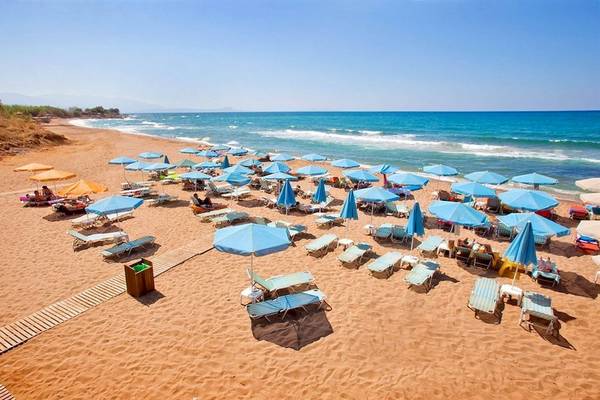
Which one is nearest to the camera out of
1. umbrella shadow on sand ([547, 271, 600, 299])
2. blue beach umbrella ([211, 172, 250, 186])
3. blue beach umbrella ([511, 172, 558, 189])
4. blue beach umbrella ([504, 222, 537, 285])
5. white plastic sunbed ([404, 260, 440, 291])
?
blue beach umbrella ([504, 222, 537, 285])

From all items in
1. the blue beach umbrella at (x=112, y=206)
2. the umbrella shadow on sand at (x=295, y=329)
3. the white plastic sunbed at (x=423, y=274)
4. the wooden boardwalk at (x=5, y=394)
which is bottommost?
the wooden boardwalk at (x=5, y=394)

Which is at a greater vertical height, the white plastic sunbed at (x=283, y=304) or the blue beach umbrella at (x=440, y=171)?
the blue beach umbrella at (x=440, y=171)

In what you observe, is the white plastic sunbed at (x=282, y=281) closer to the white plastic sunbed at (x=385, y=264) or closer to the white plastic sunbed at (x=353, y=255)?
the white plastic sunbed at (x=353, y=255)

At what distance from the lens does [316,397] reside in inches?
196

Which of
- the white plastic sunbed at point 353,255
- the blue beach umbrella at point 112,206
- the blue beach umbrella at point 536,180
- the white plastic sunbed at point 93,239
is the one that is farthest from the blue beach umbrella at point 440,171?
the white plastic sunbed at point 93,239

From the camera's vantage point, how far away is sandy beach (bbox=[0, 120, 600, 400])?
5184mm

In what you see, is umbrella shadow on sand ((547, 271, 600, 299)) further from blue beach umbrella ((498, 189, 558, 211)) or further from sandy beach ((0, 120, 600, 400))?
blue beach umbrella ((498, 189, 558, 211))

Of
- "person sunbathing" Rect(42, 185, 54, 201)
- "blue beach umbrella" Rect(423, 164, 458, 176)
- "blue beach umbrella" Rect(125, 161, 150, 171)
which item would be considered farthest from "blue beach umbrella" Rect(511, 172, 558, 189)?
"person sunbathing" Rect(42, 185, 54, 201)

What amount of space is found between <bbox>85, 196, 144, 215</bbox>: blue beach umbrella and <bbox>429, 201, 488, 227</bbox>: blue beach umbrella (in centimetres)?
930

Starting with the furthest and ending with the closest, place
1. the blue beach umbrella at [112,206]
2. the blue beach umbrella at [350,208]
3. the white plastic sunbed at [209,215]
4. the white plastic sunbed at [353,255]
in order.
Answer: the white plastic sunbed at [209,215], the blue beach umbrella at [350,208], the blue beach umbrella at [112,206], the white plastic sunbed at [353,255]

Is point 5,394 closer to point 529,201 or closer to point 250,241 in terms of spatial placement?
point 250,241

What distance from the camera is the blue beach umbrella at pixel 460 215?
28.8 feet

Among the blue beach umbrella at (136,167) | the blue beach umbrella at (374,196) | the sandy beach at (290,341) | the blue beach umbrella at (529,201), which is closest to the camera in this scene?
the sandy beach at (290,341)

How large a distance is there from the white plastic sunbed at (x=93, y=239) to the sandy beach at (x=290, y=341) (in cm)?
56
